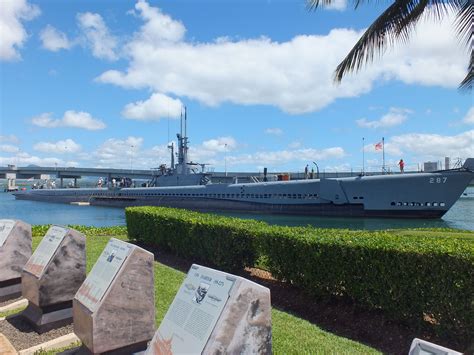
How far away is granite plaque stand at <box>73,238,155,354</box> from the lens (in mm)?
Answer: 4250

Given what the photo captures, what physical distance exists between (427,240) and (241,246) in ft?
12.0

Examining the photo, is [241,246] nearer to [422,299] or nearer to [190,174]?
[422,299]

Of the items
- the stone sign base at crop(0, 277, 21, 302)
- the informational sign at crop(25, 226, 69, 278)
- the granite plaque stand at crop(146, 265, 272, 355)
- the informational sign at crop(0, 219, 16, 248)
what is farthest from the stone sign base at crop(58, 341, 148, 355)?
the informational sign at crop(0, 219, 16, 248)

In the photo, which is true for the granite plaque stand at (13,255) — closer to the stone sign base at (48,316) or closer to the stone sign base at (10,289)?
the stone sign base at (10,289)

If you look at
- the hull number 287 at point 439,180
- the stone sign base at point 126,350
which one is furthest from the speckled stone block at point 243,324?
the hull number 287 at point 439,180

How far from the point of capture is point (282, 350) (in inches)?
189

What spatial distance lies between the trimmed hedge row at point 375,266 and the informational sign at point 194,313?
10.5 feet

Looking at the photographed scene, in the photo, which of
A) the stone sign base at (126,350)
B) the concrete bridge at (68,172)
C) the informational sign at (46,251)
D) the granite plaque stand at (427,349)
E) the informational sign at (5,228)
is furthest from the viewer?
the concrete bridge at (68,172)

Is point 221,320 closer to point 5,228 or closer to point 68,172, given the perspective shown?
point 5,228

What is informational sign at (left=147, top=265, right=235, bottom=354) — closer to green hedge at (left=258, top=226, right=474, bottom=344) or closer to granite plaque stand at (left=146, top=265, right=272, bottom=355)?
granite plaque stand at (left=146, top=265, right=272, bottom=355)

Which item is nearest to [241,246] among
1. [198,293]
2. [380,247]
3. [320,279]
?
[320,279]

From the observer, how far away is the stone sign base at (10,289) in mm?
7367

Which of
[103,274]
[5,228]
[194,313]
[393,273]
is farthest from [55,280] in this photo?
[393,273]

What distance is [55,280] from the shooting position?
590 cm
